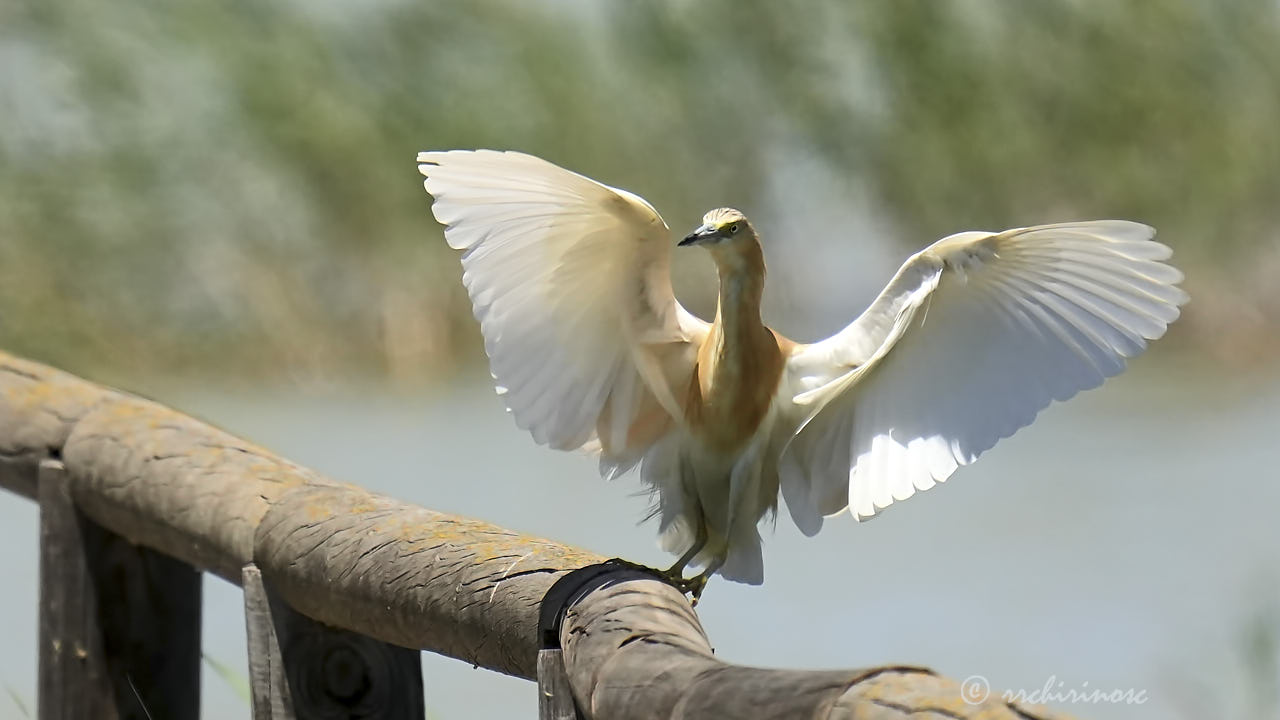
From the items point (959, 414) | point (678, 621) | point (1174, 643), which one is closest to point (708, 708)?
point (678, 621)

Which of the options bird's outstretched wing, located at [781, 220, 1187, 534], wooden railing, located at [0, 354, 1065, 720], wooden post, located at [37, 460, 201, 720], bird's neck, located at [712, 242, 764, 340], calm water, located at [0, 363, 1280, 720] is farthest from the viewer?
calm water, located at [0, 363, 1280, 720]

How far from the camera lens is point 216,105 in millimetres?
4973

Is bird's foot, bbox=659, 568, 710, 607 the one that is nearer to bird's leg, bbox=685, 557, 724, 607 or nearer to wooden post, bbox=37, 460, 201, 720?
bird's leg, bbox=685, 557, 724, 607

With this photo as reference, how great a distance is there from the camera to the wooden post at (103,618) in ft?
5.37

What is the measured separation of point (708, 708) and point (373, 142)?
14.0ft

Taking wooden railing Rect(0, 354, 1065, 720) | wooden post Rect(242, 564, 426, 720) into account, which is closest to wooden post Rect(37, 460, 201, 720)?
wooden railing Rect(0, 354, 1065, 720)

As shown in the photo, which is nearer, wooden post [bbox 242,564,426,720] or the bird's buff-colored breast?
the bird's buff-colored breast

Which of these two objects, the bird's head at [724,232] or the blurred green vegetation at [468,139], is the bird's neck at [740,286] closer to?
the bird's head at [724,232]

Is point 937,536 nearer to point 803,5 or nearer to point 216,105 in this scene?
point 803,5

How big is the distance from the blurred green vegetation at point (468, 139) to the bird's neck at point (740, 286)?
350 cm

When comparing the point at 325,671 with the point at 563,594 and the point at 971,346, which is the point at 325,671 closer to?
the point at 563,594

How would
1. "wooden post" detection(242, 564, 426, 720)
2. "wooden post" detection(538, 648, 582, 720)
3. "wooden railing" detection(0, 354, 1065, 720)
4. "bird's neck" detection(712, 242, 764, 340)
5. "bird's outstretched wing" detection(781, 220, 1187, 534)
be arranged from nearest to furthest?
"wooden railing" detection(0, 354, 1065, 720) → "wooden post" detection(538, 648, 582, 720) → "bird's outstretched wing" detection(781, 220, 1187, 534) → "bird's neck" detection(712, 242, 764, 340) → "wooden post" detection(242, 564, 426, 720)

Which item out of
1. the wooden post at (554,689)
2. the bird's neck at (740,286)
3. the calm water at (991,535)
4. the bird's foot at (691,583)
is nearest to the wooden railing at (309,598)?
the wooden post at (554,689)

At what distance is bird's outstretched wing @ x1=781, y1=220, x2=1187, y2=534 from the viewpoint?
3.75 ft
